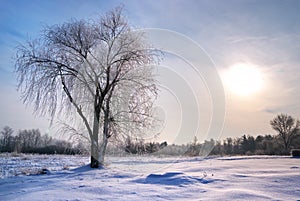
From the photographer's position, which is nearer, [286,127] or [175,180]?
[175,180]

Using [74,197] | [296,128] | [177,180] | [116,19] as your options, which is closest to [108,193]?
[74,197]

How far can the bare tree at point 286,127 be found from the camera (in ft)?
181

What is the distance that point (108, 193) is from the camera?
6.07 meters

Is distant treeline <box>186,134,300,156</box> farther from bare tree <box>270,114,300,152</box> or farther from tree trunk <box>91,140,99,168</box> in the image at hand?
tree trunk <box>91,140,99,168</box>

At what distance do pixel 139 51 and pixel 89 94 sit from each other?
355 cm

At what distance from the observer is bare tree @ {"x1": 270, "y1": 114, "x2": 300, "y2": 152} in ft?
181

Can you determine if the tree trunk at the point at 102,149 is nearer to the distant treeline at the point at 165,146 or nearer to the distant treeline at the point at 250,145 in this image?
the distant treeline at the point at 165,146

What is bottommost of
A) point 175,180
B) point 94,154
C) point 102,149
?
point 175,180

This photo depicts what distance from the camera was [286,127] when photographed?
184 ft

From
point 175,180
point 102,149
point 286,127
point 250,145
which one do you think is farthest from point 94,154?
point 250,145

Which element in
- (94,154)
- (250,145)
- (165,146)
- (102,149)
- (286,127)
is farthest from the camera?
(250,145)

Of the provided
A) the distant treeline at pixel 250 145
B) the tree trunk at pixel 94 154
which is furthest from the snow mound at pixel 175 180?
the distant treeline at pixel 250 145

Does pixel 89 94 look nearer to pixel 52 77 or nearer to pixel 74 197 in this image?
pixel 52 77

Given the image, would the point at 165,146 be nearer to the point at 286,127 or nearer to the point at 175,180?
the point at 175,180
